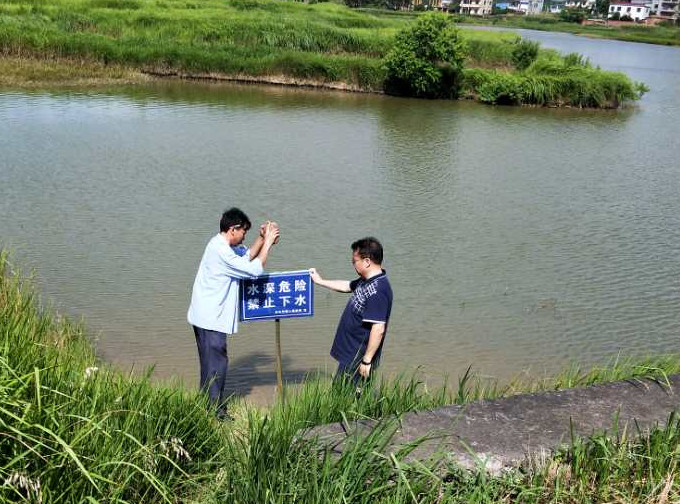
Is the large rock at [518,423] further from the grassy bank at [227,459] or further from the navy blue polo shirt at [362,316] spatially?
the navy blue polo shirt at [362,316]

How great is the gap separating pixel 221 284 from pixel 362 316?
3.09 ft

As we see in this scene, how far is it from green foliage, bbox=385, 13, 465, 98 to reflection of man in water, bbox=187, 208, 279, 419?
18878mm

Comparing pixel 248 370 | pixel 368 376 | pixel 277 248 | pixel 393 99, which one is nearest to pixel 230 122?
pixel 393 99

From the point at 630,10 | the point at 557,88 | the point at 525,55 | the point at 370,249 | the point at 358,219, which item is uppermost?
the point at 630,10

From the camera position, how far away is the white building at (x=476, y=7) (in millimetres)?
132750

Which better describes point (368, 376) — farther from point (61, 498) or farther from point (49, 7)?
point (49, 7)

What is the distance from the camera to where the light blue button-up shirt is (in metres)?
5.02

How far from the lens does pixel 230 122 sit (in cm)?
1770

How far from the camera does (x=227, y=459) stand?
131 inches

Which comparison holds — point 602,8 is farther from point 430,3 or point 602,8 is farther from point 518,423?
point 518,423

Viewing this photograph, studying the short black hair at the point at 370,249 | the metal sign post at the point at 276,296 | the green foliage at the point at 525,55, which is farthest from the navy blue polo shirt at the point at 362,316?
the green foliage at the point at 525,55

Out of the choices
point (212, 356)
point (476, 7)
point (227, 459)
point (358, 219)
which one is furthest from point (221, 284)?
point (476, 7)

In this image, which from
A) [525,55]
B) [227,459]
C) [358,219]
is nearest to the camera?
[227,459]

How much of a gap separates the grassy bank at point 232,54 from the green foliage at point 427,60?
1.61 feet
